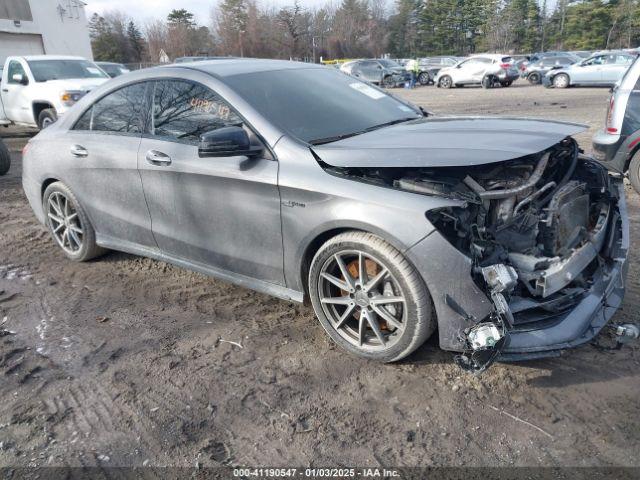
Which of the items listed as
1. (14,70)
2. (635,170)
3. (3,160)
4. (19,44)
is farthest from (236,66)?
(19,44)

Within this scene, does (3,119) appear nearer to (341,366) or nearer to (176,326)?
(176,326)

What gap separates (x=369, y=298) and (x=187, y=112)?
185 centimetres

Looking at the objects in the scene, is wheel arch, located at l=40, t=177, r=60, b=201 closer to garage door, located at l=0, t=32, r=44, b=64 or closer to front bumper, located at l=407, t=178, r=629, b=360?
front bumper, located at l=407, t=178, r=629, b=360

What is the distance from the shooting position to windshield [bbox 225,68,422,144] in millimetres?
3365

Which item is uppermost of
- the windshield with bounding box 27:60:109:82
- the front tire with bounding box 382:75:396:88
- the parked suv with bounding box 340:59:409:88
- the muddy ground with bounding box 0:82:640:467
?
the windshield with bounding box 27:60:109:82

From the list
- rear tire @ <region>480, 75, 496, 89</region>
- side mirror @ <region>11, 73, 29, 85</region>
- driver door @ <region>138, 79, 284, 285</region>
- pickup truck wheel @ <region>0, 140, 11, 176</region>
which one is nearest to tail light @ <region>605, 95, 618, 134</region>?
→ driver door @ <region>138, 79, 284, 285</region>

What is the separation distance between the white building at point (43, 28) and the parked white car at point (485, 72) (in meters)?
23.3

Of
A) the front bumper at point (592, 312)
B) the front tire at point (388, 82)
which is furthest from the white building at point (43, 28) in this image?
the front bumper at point (592, 312)

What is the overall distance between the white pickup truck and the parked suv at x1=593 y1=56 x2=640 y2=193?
976cm

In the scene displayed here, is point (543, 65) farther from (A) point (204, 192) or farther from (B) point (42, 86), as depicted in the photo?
(A) point (204, 192)

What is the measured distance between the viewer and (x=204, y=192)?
3500mm

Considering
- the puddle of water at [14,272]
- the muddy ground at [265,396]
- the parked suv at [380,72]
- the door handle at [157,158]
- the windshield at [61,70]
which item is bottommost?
the parked suv at [380,72]

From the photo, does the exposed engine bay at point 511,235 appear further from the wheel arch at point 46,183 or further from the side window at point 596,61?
the side window at point 596,61

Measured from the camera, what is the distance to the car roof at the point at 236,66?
3693mm
